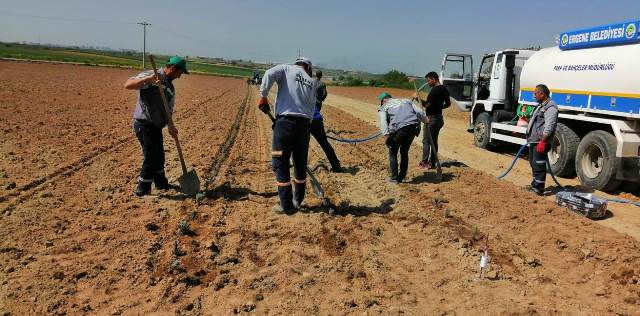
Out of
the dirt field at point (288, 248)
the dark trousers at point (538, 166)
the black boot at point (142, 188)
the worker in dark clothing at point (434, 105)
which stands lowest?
the dirt field at point (288, 248)

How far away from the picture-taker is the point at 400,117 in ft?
25.1

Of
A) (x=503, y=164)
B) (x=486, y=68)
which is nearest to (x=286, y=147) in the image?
(x=503, y=164)

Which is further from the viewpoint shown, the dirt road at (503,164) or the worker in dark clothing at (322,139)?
the worker in dark clothing at (322,139)

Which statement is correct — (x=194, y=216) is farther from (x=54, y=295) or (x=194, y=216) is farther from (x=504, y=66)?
(x=504, y=66)

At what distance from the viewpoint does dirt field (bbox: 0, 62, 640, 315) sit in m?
3.84

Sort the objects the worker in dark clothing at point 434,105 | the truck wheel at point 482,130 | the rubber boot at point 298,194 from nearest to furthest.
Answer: the rubber boot at point 298,194
the worker in dark clothing at point 434,105
the truck wheel at point 482,130

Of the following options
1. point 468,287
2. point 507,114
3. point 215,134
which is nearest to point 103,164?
point 215,134

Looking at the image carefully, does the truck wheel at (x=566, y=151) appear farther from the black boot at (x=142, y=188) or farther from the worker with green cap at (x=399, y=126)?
the black boot at (x=142, y=188)

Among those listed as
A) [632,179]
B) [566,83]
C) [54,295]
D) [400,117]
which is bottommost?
[54,295]

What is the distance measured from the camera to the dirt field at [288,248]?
12.6 ft

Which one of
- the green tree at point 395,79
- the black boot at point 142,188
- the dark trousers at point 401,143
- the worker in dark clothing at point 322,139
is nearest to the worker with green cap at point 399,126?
the dark trousers at point 401,143

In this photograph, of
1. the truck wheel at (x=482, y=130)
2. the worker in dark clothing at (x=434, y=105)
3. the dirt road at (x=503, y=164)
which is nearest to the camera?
the dirt road at (x=503, y=164)

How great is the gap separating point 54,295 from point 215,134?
8615 millimetres

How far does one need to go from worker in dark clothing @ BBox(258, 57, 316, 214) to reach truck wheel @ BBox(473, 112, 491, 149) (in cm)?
793
